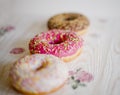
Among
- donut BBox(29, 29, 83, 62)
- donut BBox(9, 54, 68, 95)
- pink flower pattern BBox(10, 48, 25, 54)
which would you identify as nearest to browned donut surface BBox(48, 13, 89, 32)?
donut BBox(29, 29, 83, 62)

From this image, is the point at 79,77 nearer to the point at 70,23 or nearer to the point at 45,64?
the point at 45,64

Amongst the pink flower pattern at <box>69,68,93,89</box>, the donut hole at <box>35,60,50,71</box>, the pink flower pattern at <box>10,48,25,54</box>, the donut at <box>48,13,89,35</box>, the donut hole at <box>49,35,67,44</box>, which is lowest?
the pink flower pattern at <box>69,68,93,89</box>

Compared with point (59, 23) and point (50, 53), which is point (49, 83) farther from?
point (59, 23)

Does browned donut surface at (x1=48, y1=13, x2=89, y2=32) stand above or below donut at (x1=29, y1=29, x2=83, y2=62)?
above

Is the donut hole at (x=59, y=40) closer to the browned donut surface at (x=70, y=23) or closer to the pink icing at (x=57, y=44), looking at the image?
the pink icing at (x=57, y=44)

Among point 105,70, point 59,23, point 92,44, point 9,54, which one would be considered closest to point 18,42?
point 9,54

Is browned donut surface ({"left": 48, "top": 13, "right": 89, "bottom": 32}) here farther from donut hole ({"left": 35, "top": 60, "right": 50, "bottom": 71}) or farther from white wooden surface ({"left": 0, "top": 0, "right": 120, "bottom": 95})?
donut hole ({"left": 35, "top": 60, "right": 50, "bottom": 71})

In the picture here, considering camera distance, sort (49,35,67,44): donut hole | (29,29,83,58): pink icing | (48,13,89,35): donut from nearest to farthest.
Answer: (29,29,83,58): pink icing → (49,35,67,44): donut hole → (48,13,89,35): donut
